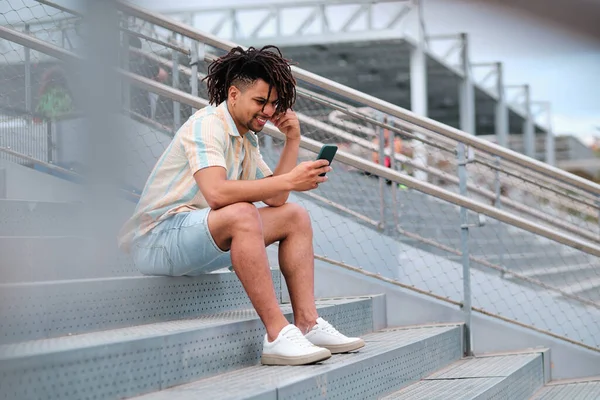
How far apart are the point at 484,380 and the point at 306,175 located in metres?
1.09

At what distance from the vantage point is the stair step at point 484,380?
8.36ft

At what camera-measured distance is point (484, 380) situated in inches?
109

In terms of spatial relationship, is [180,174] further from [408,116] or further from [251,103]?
[408,116]

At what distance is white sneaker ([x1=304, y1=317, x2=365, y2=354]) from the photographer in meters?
2.34

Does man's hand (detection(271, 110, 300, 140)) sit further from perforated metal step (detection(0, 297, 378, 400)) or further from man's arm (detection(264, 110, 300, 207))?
perforated metal step (detection(0, 297, 378, 400))

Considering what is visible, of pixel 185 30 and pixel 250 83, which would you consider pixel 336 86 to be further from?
pixel 250 83

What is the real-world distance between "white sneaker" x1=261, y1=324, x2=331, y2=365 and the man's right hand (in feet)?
1.28

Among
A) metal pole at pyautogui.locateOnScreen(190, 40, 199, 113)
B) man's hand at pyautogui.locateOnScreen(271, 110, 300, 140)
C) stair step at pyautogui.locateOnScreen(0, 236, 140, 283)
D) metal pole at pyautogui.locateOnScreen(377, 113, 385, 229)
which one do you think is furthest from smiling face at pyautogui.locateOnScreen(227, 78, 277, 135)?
metal pole at pyautogui.locateOnScreen(377, 113, 385, 229)

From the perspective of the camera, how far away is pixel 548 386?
347 cm

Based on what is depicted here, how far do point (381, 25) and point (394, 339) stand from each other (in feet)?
25.5

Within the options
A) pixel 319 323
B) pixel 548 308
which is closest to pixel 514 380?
pixel 319 323

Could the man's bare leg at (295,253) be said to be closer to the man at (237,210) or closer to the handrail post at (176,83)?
the man at (237,210)

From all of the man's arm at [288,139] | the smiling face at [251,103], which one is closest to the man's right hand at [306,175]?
the smiling face at [251,103]

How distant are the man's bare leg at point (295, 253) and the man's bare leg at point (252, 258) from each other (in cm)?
20
